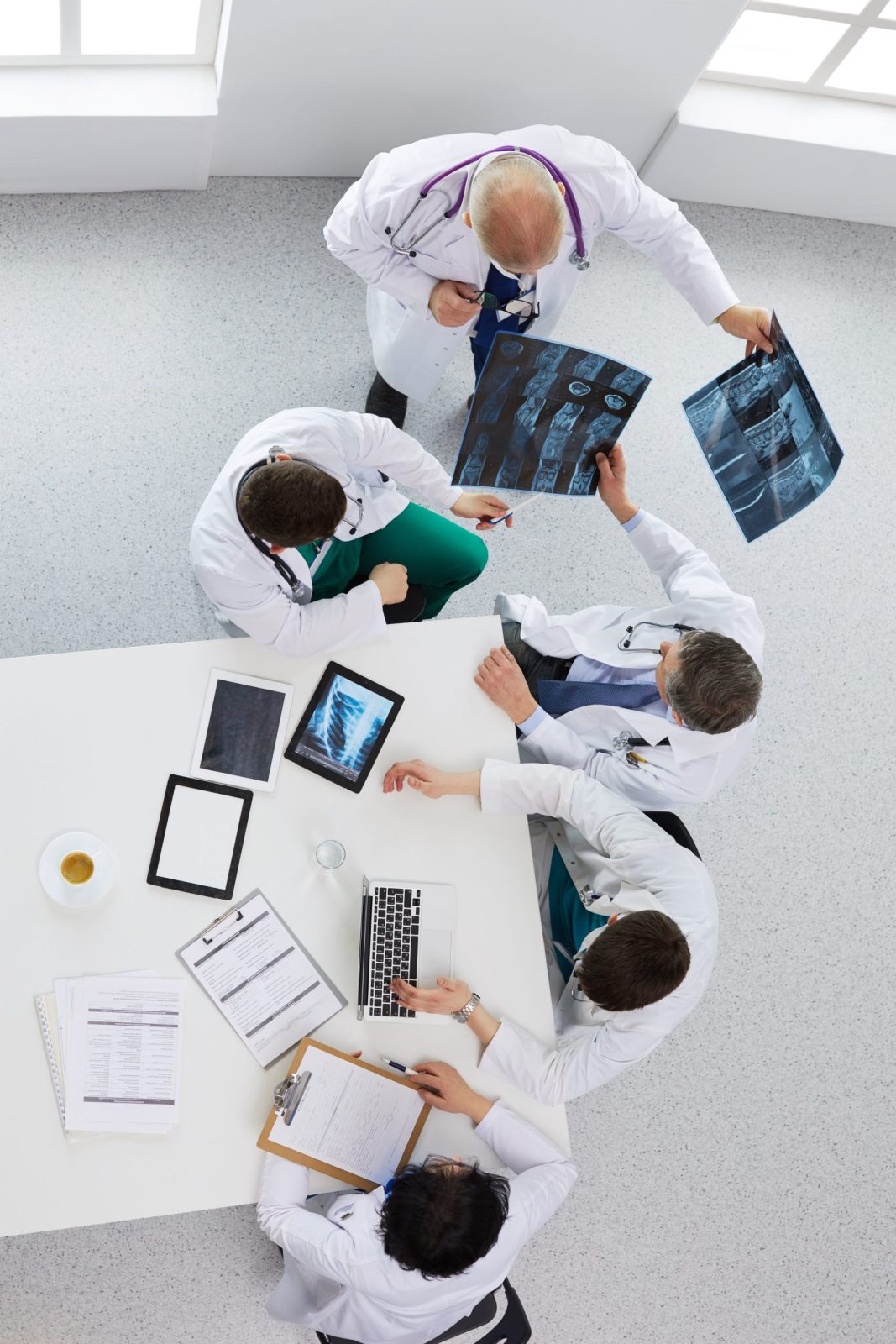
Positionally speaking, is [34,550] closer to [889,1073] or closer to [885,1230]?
[889,1073]

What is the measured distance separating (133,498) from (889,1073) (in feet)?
8.64

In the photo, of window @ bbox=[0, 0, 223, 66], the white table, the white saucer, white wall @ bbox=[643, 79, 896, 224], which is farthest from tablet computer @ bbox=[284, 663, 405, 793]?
white wall @ bbox=[643, 79, 896, 224]

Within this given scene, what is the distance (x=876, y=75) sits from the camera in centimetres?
324

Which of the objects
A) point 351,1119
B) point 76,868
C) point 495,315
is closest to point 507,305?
point 495,315

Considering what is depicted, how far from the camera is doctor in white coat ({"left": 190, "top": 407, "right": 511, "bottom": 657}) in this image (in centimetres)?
191

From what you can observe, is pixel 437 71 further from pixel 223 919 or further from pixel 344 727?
pixel 223 919

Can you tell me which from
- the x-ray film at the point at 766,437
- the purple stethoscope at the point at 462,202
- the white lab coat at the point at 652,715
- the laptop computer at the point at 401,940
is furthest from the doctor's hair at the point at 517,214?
the laptop computer at the point at 401,940

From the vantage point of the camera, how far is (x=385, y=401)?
2975 mm

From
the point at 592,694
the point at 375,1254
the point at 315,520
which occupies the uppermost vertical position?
the point at 315,520

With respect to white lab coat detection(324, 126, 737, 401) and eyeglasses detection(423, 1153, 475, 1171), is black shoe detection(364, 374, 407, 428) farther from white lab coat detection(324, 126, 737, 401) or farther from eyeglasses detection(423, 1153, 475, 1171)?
eyeglasses detection(423, 1153, 475, 1171)

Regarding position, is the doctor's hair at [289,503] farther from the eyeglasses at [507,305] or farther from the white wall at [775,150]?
the white wall at [775,150]

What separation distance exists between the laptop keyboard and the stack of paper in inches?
14.2

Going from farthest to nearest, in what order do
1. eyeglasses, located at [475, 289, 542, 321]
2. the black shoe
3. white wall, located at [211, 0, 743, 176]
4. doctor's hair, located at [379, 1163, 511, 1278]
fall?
1. the black shoe
2. white wall, located at [211, 0, 743, 176]
3. eyeglasses, located at [475, 289, 542, 321]
4. doctor's hair, located at [379, 1163, 511, 1278]

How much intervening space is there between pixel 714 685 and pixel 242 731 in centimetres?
92
